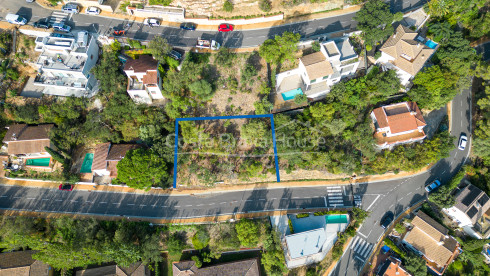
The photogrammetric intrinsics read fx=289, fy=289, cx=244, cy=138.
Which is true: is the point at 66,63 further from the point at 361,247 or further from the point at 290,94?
the point at 361,247

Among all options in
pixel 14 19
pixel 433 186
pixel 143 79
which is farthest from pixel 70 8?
pixel 433 186

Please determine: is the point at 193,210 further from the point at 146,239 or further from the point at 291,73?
the point at 291,73

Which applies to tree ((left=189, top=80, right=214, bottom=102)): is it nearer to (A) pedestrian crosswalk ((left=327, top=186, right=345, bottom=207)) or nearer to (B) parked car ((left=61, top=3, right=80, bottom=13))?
(B) parked car ((left=61, top=3, right=80, bottom=13))

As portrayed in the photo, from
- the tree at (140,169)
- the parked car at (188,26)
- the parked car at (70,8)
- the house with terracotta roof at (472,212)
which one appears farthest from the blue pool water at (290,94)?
the parked car at (70,8)

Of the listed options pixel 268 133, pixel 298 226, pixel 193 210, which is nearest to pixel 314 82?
pixel 268 133

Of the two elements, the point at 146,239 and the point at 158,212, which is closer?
the point at 146,239

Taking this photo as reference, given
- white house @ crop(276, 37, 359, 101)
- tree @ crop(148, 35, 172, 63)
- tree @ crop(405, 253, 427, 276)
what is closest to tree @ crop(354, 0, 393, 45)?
white house @ crop(276, 37, 359, 101)

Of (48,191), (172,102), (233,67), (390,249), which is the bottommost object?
(390,249)
